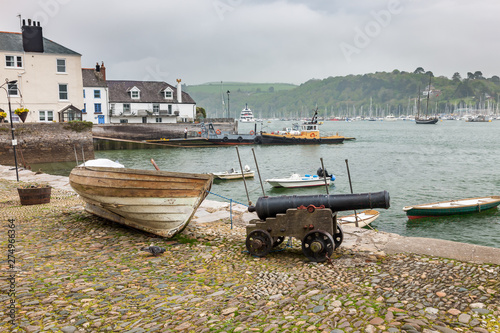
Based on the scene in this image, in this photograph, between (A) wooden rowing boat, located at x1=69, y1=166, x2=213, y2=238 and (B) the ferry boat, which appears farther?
(B) the ferry boat

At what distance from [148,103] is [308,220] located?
62938 mm

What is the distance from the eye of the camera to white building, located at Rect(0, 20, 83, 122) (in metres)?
38.4

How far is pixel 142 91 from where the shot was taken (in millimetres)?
68312

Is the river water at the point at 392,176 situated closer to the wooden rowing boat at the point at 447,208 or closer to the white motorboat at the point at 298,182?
the wooden rowing boat at the point at 447,208

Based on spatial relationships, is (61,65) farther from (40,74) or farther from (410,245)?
(410,245)

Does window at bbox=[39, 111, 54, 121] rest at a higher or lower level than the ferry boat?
higher

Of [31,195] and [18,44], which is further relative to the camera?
[18,44]

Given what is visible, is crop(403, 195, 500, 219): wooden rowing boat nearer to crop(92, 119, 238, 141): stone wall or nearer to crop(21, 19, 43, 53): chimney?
crop(21, 19, 43, 53): chimney

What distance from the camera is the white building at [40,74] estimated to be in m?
38.4

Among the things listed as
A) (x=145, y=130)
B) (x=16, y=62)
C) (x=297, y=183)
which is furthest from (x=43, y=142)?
(x=145, y=130)

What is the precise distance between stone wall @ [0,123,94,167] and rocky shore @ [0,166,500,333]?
27758 mm

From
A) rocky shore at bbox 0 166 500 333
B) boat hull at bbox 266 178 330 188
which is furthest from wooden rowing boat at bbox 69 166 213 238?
boat hull at bbox 266 178 330 188

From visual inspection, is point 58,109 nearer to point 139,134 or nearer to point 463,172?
point 139,134

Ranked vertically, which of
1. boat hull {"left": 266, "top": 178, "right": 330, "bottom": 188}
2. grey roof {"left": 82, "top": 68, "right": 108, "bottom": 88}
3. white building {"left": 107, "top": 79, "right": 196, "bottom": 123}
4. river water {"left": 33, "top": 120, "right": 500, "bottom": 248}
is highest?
grey roof {"left": 82, "top": 68, "right": 108, "bottom": 88}
